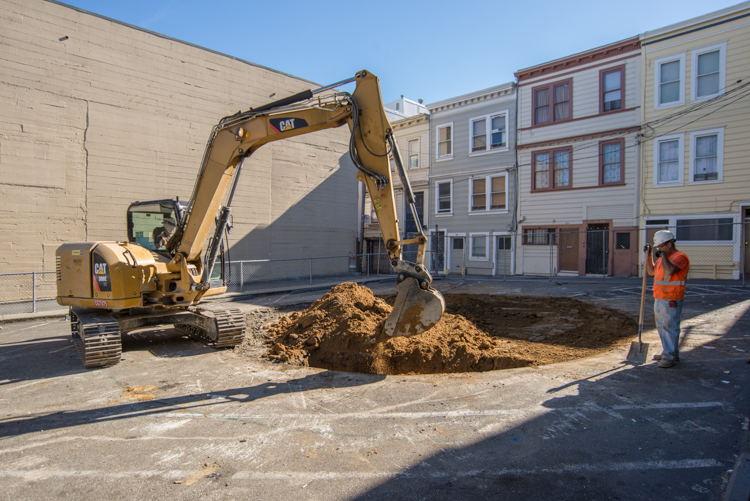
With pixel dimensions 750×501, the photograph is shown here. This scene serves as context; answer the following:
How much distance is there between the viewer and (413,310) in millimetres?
5789

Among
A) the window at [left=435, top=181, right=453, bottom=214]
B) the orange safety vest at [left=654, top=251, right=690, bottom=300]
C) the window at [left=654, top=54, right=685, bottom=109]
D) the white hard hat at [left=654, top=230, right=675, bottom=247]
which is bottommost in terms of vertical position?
the orange safety vest at [left=654, top=251, right=690, bottom=300]

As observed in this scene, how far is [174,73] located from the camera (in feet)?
55.8

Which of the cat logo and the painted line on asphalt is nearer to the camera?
the painted line on asphalt

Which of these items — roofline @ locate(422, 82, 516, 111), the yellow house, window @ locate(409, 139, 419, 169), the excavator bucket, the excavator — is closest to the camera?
the excavator bucket

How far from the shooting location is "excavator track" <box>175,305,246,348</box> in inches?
308

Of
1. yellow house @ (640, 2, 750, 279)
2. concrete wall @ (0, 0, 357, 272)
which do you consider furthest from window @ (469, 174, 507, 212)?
concrete wall @ (0, 0, 357, 272)

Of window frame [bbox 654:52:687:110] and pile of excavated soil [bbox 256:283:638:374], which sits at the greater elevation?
window frame [bbox 654:52:687:110]

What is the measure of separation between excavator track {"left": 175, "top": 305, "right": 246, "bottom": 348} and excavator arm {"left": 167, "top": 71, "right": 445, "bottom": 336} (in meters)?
0.54

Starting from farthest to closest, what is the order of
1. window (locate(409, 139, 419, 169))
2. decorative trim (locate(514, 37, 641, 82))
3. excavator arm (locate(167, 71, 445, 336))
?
window (locate(409, 139, 419, 169)) < decorative trim (locate(514, 37, 641, 82)) < excavator arm (locate(167, 71, 445, 336))

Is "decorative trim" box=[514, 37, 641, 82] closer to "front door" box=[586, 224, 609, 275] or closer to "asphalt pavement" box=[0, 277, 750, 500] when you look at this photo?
"front door" box=[586, 224, 609, 275]

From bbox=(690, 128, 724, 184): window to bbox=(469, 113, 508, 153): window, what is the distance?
8.09m

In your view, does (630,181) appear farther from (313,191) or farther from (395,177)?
(313,191)

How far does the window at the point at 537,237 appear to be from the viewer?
2069cm

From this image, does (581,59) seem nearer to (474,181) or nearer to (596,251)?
(474,181)
